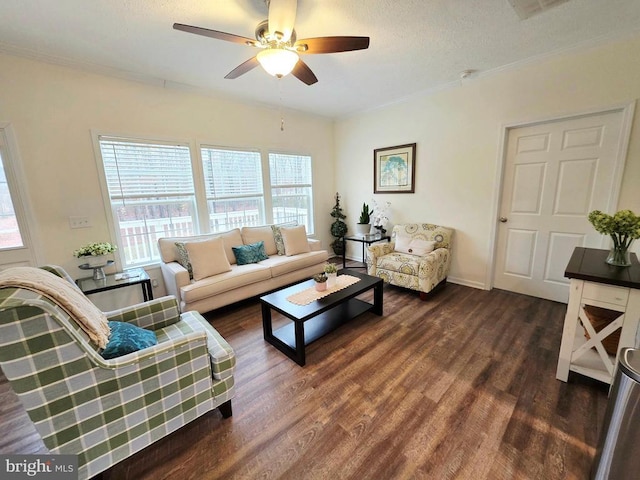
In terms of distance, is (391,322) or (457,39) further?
(391,322)

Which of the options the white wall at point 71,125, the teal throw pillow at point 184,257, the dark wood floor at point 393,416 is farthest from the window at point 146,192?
the dark wood floor at point 393,416

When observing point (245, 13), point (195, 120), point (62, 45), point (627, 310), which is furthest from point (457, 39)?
point (62, 45)

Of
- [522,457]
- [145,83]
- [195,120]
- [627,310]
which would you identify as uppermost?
[145,83]

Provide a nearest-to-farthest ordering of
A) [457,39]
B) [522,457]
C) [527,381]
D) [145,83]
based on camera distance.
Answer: [522,457]
[527,381]
[457,39]
[145,83]

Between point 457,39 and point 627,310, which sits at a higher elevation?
point 457,39

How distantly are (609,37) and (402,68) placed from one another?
1726 millimetres

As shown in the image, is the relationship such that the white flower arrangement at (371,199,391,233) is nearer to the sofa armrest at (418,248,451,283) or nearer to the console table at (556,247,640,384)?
the sofa armrest at (418,248,451,283)

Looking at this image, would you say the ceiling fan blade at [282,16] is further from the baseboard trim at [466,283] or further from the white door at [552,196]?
the baseboard trim at [466,283]

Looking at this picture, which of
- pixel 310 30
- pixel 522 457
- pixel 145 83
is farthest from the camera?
pixel 145 83

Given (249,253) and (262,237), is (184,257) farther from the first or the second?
(262,237)

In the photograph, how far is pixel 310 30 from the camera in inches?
82.6

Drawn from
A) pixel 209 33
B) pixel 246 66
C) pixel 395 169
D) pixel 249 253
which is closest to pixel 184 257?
pixel 249 253

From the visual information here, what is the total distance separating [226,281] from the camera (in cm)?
282

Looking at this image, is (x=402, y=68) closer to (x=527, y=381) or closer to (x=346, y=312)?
(x=346, y=312)
